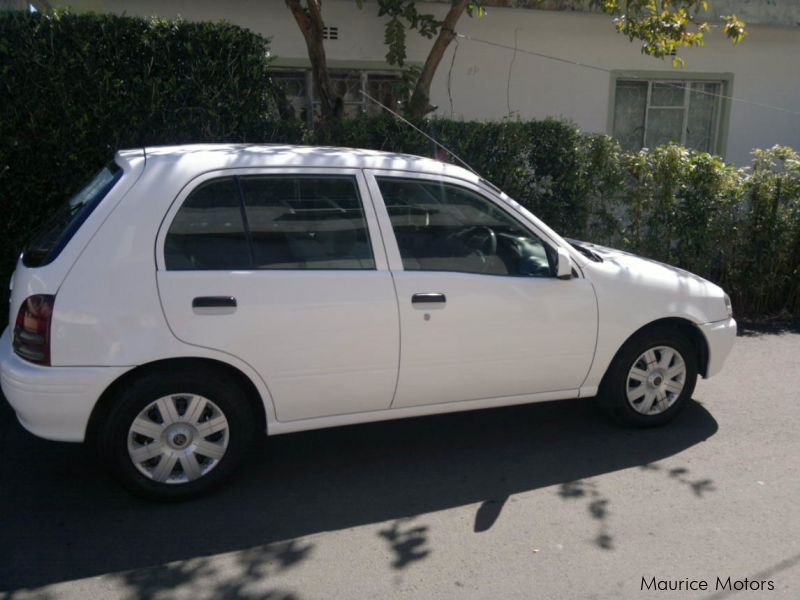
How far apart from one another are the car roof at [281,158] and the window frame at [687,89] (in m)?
6.84

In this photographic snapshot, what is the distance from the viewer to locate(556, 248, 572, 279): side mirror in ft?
15.0

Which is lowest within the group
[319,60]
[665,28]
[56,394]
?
[56,394]

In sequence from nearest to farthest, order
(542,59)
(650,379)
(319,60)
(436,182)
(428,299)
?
(428,299) → (436,182) → (650,379) → (319,60) → (542,59)

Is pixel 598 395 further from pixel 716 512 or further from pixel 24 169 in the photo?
pixel 24 169

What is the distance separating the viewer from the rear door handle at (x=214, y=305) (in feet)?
12.8

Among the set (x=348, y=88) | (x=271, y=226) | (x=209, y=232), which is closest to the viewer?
(x=209, y=232)

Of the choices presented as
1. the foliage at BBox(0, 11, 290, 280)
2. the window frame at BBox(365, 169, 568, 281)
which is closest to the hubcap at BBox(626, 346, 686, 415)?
the window frame at BBox(365, 169, 568, 281)

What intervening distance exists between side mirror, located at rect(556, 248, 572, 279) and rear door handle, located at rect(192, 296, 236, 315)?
189 centimetres

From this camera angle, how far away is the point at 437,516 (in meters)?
4.08

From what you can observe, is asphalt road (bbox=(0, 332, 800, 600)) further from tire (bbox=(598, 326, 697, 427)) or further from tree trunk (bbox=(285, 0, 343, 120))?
tree trunk (bbox=(285, 0, 343, 120))

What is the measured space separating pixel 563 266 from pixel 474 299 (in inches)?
23.3

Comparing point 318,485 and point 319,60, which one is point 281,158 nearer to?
point 318,485

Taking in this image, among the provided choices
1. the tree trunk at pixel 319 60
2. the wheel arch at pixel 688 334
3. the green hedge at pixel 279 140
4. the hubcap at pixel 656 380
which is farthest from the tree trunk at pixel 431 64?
the hubcap at pixel 656 380

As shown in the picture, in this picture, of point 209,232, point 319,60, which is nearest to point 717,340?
point 209,232
